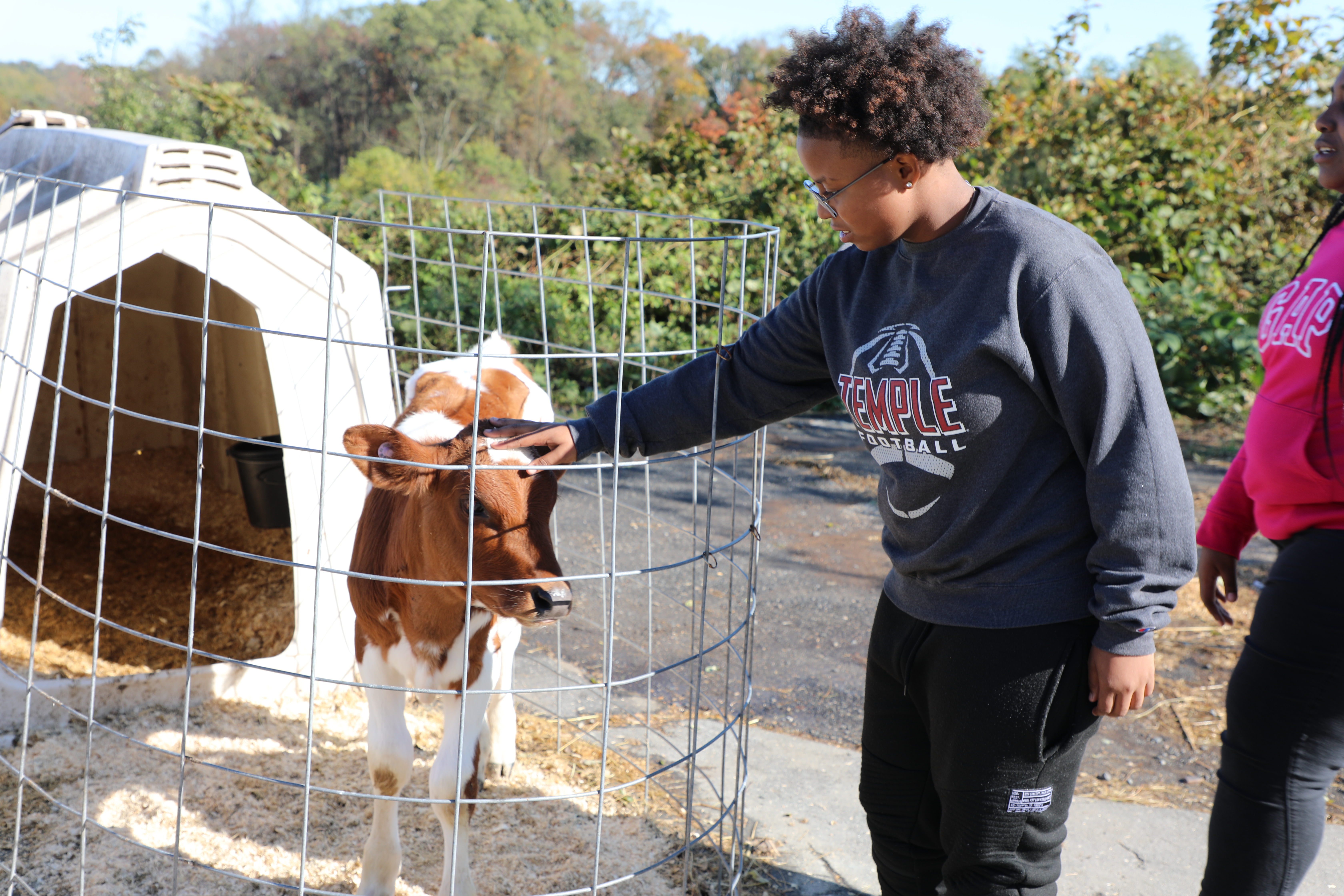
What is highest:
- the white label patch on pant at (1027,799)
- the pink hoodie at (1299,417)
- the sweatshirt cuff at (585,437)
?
the pink hoodie at (1299,417)

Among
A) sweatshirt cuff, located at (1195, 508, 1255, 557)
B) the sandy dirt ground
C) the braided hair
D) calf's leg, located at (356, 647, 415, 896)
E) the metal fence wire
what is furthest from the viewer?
the sandy dirt ground

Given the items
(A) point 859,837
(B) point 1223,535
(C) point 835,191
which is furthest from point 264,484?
(B) point 1223,535

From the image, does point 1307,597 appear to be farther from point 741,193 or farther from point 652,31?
point 652,31

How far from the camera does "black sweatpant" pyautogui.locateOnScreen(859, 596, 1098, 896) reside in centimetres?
177

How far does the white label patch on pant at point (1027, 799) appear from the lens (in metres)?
1.81

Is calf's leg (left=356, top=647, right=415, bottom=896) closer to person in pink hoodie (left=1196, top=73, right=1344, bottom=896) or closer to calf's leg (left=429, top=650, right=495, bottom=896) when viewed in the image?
calf's leg (left=429, top=650, right=495, bottom=896)

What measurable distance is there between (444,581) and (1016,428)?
58.9 inches

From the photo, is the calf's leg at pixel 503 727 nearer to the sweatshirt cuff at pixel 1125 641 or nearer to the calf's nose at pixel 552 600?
the calf's nose at pixel 552 600

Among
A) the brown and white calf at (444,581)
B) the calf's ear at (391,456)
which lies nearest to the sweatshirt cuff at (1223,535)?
the brown and white calf at (444,581)

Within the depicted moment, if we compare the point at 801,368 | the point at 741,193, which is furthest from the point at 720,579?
the point at 741,193

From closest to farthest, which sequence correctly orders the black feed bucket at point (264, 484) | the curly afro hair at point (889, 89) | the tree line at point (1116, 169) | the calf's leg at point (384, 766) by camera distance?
the curly afro hair at point (889, 89) < the calf's leg at point (384, 766) < the black feed bucket at point (264, 484) < the tree line at point (1116, 169)

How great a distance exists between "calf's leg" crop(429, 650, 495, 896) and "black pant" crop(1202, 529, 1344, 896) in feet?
5.92

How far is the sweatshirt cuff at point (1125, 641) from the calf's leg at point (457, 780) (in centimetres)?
164

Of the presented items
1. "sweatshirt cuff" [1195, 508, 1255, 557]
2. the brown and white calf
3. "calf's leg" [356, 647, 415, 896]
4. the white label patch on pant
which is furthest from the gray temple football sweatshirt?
"calf's leg" [356, 647, 415, 896]
